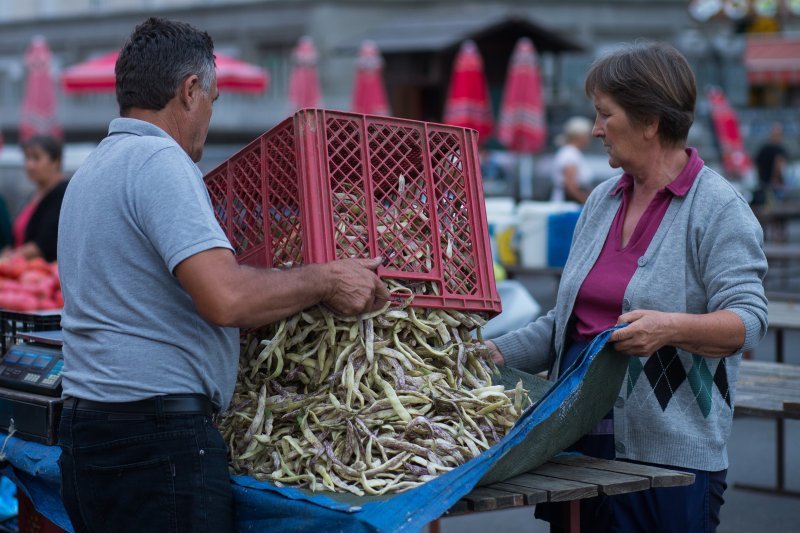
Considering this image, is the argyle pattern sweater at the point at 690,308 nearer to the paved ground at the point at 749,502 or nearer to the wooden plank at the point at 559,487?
the wooden plank at the point at 559,487

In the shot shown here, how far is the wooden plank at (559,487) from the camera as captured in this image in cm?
255

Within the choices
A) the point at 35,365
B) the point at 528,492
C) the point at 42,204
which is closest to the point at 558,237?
the point at 42,204

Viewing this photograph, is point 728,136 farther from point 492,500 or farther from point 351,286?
point 492,500

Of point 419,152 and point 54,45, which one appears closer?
point 419,152

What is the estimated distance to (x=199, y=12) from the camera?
106 feet

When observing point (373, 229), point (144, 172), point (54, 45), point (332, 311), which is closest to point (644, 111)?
point (373, 229)

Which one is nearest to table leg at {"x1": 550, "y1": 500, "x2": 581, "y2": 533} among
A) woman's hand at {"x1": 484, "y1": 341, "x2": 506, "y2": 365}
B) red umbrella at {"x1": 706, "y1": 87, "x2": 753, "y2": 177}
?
woman's hand at {"x1": 484, "y1": 341, "x2": 506, "y2": 365}

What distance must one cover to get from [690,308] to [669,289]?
8cm

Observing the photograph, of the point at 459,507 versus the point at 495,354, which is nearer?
the point at 459,507

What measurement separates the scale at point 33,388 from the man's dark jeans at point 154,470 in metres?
0.50

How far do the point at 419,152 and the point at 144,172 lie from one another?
2.42 feet

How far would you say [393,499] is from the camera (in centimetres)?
241

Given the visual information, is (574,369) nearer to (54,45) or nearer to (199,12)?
(199,12)

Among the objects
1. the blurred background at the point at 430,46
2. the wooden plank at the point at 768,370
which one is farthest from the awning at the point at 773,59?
the wooden plank at the point at 768,370
